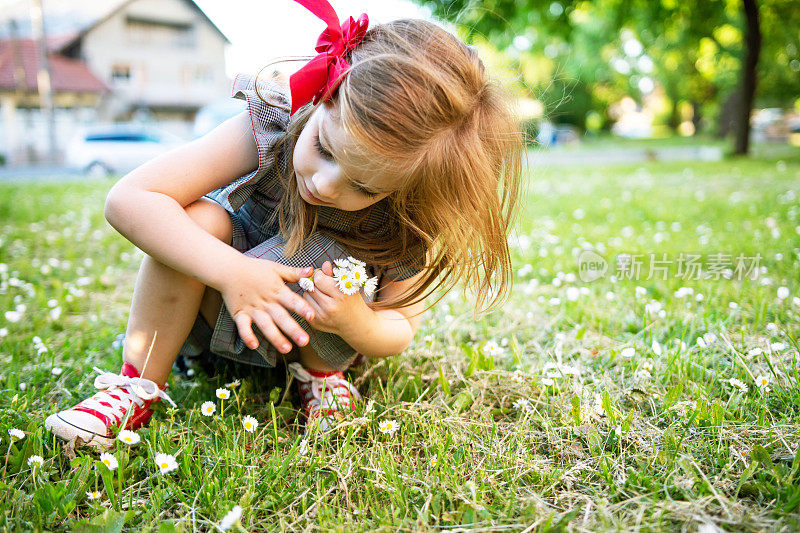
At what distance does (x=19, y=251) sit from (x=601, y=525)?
4086 mm

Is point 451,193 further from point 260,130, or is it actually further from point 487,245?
point 260,130

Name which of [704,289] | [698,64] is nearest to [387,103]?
[704,289]

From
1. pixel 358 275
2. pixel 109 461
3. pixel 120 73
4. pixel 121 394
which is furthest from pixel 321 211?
pixel 120 73

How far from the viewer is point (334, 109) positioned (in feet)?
4.90

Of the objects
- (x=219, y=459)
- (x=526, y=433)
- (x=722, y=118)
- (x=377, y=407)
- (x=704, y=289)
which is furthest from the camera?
(x=722, y=118)

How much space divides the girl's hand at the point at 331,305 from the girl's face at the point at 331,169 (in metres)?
0.20

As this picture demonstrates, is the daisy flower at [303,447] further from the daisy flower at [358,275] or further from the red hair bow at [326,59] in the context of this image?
the red hair bow at [326,59]

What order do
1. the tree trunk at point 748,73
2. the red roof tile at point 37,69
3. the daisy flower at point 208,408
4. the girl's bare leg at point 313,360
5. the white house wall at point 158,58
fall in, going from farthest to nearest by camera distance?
1. the white house wall at point 158,58
2. the red roof tile at point 37,69
3. the tree trunk at point 748,73
4. the girl's bare leg at point 313,360
5. the daisy flower at point 208,408

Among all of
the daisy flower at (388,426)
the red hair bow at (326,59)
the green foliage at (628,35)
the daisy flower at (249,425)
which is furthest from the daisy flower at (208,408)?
the green foliage at (628,35)

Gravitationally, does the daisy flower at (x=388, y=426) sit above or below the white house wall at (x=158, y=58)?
above

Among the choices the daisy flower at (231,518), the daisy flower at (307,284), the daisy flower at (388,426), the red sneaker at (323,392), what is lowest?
the red sneaker at (323,392)

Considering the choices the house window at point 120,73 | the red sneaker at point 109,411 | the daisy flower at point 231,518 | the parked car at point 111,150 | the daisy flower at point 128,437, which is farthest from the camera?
the house window at point 120,73

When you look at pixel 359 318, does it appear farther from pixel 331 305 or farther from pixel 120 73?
pixel 120 73

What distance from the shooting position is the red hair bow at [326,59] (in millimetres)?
1522
